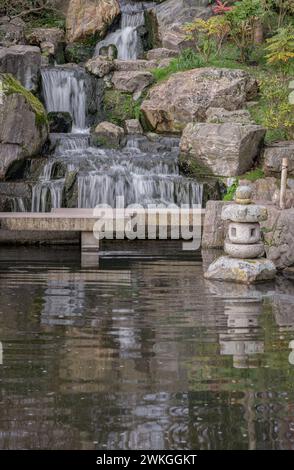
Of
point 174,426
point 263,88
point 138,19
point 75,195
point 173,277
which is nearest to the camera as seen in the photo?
point 174,426

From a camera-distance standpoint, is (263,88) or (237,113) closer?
(237,113)

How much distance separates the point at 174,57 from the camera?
25.7 meters

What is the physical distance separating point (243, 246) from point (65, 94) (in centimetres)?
1122

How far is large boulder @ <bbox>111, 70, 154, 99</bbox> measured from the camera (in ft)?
78.8

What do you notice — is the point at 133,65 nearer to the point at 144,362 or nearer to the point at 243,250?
the point at 243,250

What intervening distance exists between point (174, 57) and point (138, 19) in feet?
10.4

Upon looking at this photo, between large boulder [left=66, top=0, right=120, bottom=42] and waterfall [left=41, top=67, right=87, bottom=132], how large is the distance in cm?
388

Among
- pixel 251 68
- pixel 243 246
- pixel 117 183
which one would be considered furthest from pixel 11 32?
pixel 243 246

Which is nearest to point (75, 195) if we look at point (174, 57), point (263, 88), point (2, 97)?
point (2, 97)

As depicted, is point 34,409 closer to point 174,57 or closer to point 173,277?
point 173,277

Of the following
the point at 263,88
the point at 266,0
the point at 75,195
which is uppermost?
the point at 266,0

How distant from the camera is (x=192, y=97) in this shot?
2247 centimetres

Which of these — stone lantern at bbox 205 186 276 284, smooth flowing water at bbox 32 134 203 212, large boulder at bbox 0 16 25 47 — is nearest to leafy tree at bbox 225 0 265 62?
large boulder at bbox 0 16 25 47

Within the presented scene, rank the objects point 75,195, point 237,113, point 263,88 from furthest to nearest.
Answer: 1. point 263,88
2. point 237,113
3. point 75,195
